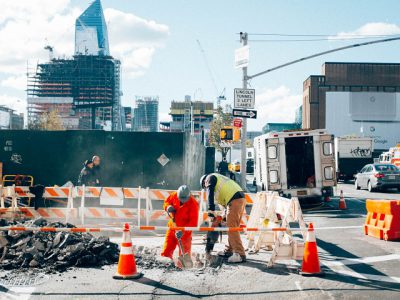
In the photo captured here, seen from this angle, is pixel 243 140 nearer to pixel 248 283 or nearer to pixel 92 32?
pixel 248 283

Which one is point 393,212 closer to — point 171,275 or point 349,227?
point 349,227

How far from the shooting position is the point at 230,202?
9.77m

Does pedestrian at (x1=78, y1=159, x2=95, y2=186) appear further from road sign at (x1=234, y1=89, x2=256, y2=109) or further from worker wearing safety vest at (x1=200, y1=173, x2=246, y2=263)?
road sign at (x1=234, y1=89, x2=256, y2=109)

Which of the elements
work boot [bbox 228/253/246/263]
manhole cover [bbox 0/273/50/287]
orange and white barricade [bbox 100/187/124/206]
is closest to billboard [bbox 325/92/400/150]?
orange and white barricade [bbox 100/187/124/206]

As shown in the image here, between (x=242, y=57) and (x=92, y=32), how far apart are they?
164 meters

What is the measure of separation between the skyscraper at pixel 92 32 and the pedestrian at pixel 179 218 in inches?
Answer: 6450

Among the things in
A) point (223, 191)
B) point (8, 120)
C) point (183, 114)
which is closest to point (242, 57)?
point (223, 191)

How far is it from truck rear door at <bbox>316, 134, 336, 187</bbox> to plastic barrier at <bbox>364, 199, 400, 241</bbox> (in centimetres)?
604

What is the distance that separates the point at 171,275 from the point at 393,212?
600 cm

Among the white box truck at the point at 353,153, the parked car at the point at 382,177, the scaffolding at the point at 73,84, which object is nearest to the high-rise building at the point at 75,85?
the scaffolding at the point at 73,84

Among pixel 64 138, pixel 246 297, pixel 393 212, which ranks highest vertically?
pixel 64 138

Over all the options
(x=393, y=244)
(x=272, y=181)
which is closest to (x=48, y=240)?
(x=393, y=244)

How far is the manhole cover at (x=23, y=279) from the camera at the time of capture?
26.0 feet

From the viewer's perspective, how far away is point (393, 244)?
11.5m
